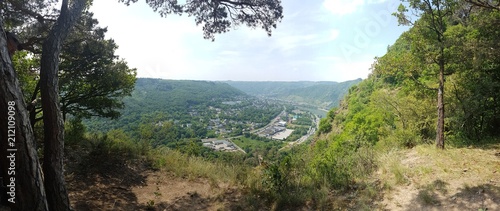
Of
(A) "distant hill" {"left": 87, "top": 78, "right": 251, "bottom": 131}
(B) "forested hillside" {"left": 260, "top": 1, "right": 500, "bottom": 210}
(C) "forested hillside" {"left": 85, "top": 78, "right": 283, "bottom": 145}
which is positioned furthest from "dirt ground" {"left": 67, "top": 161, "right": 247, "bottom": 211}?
(A) "distant hill" {"left": 87, "top": 78, "right": 251, "bottom": 131}

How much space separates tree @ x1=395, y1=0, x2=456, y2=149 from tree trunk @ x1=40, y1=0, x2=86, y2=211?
1036 cm

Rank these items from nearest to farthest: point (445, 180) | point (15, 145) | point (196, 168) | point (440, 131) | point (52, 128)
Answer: point (15, 145) < point (52, 128) < point (445, 180) < point (196, 168) < point (440, 131)

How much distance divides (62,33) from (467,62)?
11188 mm

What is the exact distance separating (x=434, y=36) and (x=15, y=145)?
11.2 m

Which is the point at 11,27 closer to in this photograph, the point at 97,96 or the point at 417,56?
the point at 97,96

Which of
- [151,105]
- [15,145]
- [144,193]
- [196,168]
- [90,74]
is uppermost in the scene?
[90,74]

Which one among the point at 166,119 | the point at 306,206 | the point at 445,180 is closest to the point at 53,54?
the point at 306,206

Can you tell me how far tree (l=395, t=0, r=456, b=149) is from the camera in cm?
819

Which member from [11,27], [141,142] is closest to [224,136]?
[141,142]

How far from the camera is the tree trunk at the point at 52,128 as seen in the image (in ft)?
11.0

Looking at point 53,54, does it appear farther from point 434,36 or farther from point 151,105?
point 151,105

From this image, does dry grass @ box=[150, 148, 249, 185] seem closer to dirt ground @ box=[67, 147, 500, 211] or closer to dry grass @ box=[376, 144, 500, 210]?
dirt ground @ box=[67, 147, 500, 211]

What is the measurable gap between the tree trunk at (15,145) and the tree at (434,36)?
35.0ft

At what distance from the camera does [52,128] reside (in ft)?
11.6
